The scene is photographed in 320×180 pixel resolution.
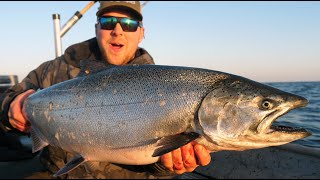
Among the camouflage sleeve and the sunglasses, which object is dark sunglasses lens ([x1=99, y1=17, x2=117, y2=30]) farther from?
the camouflage sleeve

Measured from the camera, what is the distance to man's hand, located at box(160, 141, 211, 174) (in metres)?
2.92

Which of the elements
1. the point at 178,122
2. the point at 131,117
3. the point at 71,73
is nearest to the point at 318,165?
the point at 178,122

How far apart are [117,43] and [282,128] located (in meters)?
2.71

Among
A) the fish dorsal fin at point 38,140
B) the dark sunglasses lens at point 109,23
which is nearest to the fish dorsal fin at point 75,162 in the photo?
the fish dorsal fin at point 38,140

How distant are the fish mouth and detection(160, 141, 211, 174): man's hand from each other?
0.60 metres

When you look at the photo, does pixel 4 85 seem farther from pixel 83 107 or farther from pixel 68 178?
pixel 83 107

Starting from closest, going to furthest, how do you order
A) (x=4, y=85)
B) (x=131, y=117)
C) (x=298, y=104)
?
(x=298, y=104), (x=131, y=117), (x=4, y=85)

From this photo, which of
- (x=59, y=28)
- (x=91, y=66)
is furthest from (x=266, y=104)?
(x=59, y=28)

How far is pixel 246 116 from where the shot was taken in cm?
266

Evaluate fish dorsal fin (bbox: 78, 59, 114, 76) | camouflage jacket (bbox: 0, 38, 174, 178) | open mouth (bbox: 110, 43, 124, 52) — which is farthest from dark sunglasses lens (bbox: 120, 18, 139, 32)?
fish dorsal fin (bbox: 78, 59, 114, 76)

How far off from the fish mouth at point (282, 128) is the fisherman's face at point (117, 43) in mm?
2557

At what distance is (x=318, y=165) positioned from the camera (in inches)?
184

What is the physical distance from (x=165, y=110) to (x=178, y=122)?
0.16 metres

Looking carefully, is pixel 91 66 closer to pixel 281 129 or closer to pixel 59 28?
pixel 281 129
